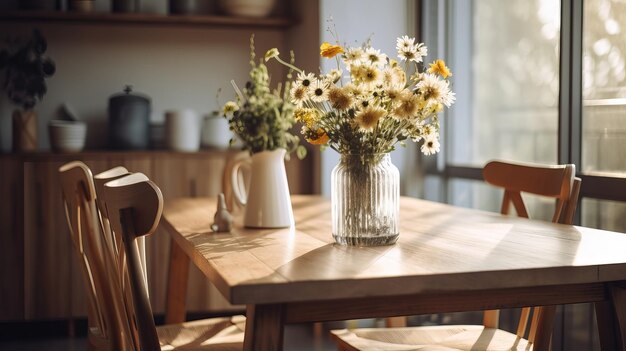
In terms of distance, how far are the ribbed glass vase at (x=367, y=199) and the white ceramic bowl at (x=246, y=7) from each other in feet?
9.75

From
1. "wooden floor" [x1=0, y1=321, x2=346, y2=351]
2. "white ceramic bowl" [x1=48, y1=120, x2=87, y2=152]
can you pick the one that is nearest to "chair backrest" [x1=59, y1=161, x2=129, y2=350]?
"wooden floor" [x1=0, y1=321, x2=346, y2=351]

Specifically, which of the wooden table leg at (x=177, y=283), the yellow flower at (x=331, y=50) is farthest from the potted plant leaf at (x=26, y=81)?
the yellow flower at (x=331, y=50)

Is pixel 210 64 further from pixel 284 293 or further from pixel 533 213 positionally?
pixel 284 293

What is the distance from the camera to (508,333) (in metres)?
2.17

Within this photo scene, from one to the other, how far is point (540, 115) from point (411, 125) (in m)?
1.67

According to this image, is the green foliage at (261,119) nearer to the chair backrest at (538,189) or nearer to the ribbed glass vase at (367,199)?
the ribbed glass vase at (367,199)

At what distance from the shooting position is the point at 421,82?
173cm

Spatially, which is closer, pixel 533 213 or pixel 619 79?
pixel 619 79

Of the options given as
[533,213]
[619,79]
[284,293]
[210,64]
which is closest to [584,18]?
[619,79]

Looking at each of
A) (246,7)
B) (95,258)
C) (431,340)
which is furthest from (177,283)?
(246,7)

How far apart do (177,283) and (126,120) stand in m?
1.83

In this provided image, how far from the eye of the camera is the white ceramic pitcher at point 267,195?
2213mm

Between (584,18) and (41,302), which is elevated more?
(584,18)

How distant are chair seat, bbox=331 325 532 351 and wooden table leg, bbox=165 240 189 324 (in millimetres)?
858
